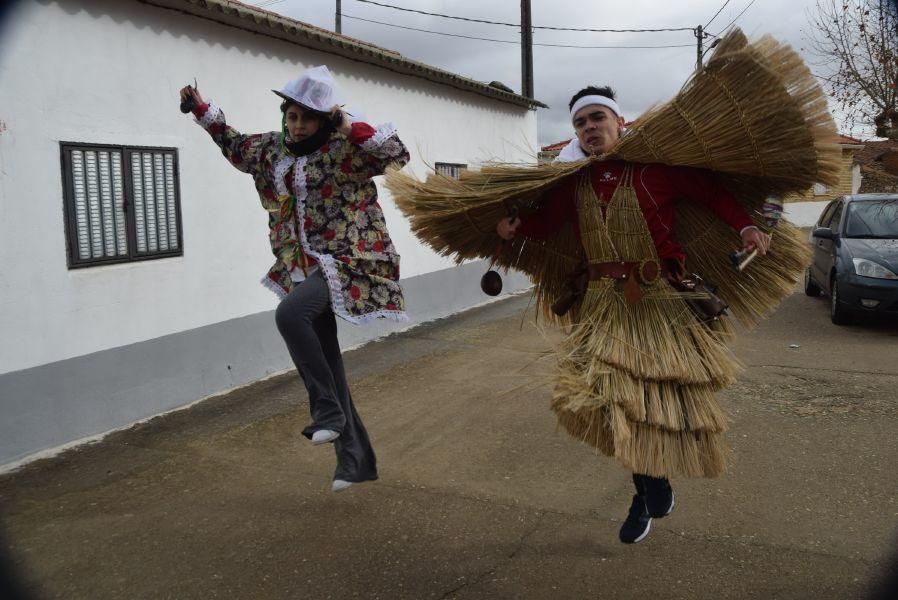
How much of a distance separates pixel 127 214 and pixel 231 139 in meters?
2.48

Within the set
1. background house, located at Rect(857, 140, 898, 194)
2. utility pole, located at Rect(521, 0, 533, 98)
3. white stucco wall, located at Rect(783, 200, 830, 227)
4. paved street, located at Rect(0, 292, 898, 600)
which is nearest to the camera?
paved street, located at Rect(0, 292, 898, 600)

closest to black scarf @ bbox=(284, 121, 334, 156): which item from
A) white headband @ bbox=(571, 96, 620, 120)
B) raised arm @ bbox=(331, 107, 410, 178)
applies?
raised arm @ bbox=(331, 107, 410, 178)

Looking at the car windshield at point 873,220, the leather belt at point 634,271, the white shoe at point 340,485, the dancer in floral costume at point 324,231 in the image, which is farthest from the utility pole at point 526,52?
the white shoe at point 340,485

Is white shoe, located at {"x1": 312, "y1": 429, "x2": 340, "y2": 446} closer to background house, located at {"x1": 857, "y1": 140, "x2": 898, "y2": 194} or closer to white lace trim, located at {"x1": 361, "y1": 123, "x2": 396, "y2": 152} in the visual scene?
white lace trim, located at {"x1": 361, "y1": 123, "x2": 396, "y2": 152}

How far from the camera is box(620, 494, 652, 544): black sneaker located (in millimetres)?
3254

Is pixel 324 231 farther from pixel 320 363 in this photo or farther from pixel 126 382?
pixel 126 382

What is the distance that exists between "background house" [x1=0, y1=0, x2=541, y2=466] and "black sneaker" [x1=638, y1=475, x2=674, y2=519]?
1.65 meters

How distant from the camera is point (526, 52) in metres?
16.0

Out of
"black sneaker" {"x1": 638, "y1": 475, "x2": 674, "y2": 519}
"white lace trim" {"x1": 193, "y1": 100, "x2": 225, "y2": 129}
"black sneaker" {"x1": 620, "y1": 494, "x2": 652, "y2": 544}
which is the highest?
"white lace trim" {"x1": 193, "y1": 100, "x2": 225, "y2": 129}

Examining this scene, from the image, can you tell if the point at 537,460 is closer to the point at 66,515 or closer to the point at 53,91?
the point at 66,515

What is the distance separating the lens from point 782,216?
10.7 feet

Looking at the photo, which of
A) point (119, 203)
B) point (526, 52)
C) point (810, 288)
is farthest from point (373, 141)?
point (526, 52)

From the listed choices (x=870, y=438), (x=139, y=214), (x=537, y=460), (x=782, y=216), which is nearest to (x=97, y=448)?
(x=139, y=214)

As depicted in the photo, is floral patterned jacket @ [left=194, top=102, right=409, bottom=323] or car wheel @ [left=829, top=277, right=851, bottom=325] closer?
floral patterned jacket @ [left=194, top=102, right=409, bottom=323]
